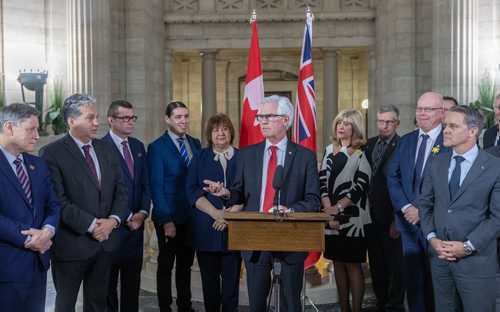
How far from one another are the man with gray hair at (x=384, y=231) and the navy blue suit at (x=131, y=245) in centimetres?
200

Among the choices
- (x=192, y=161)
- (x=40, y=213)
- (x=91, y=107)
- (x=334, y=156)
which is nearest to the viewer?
(x=40, y=213)

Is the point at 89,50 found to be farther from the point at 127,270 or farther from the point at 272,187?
the point at 272,187

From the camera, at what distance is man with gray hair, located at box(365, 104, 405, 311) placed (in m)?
5.40

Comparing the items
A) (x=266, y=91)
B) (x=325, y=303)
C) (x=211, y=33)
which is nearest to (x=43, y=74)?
(x=211, y=33)

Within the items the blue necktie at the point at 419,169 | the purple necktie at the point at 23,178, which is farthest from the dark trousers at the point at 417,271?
the purple necktie at the point at 23,178

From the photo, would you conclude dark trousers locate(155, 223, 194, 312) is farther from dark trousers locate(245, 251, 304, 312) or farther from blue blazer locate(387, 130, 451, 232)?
blue blazer locate(387, 130, 451, 232)

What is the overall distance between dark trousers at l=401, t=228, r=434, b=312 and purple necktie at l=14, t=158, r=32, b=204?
9.05ft

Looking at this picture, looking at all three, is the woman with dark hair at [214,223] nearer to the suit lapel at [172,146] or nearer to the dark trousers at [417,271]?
the suit lapel at [172,146]

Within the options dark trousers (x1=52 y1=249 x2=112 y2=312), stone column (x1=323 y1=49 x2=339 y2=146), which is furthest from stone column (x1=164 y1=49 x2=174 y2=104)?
dark trousers (x1=52 y1=249 x2=112 y2=312)

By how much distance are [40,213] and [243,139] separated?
262 cm

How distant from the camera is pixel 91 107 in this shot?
4.07m

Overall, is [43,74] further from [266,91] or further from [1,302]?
[266,91]

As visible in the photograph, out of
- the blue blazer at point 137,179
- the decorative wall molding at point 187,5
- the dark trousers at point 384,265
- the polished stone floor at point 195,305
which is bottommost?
the polished stone floor at point 195,305

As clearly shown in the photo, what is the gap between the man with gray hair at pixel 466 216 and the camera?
3.60 m
